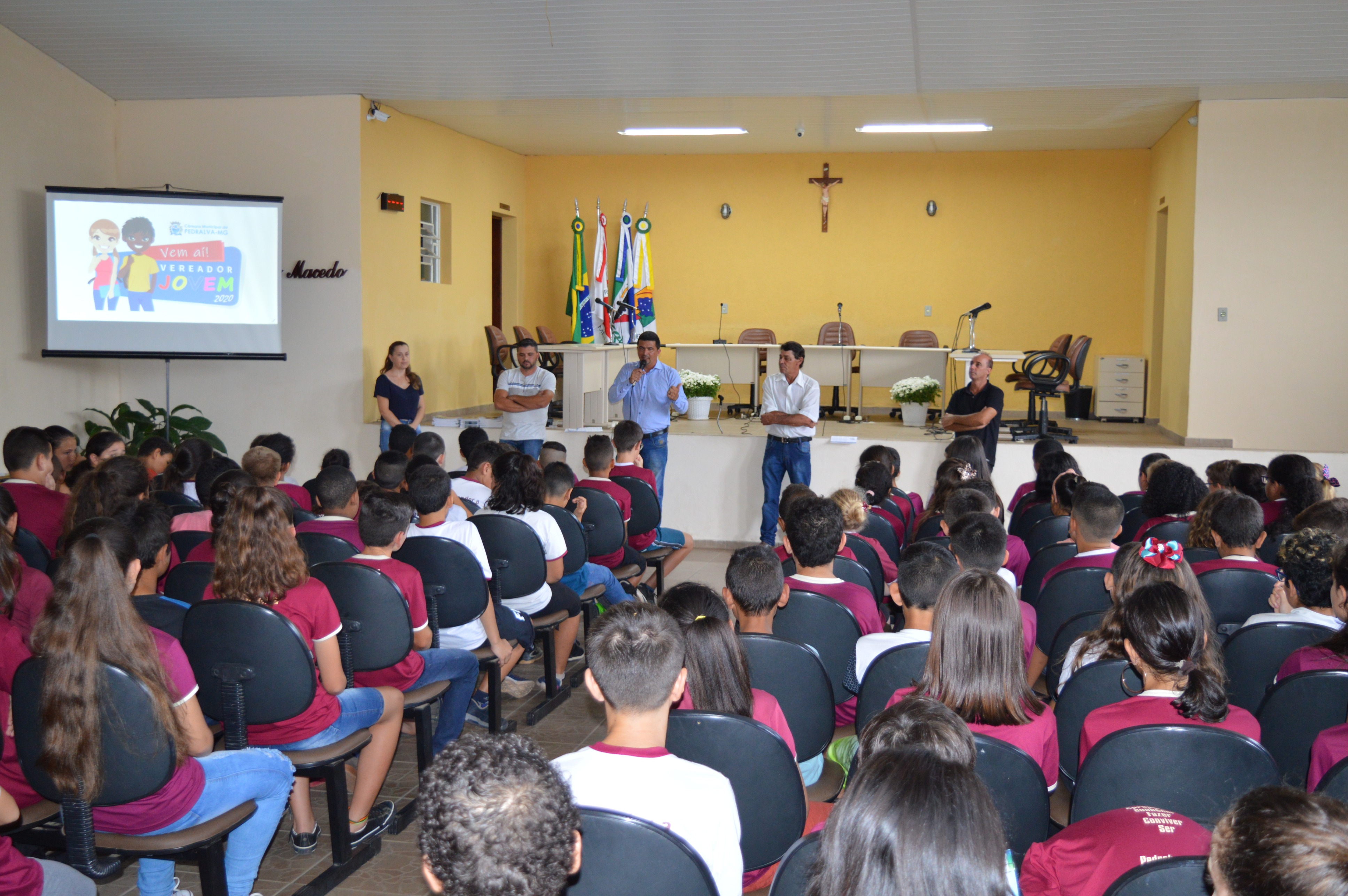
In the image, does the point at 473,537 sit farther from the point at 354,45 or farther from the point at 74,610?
the point at 354,45

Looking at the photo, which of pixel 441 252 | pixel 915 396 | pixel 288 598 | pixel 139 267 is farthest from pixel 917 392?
pixel 288 598

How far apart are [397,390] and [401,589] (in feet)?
17.2

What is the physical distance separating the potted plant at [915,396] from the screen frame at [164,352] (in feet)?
19.4

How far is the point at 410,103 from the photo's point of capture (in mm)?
9688

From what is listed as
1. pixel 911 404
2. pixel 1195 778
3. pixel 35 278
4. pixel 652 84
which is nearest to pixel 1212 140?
pixel 911 404

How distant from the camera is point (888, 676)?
8.87 feet

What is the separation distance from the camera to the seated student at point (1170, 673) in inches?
87.5

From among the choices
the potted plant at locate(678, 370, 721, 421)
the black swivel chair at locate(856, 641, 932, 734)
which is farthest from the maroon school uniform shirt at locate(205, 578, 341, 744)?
Result: the potted plant at locate(678, 370, 721, 421)

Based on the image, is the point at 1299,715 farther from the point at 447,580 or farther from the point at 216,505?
the point at 216,505

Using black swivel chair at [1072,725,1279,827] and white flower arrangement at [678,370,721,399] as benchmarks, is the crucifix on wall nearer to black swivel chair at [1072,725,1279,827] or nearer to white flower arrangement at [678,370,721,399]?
white flower arrangement at [678,370,721,399]

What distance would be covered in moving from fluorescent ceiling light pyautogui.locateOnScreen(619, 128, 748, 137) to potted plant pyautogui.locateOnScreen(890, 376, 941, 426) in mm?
3383

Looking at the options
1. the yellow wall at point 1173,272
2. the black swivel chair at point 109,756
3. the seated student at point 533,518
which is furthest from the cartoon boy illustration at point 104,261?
the yellow wall at point 1173,272

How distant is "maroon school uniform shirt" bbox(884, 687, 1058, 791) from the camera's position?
2.25 m

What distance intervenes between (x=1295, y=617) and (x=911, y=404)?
25.1ft
